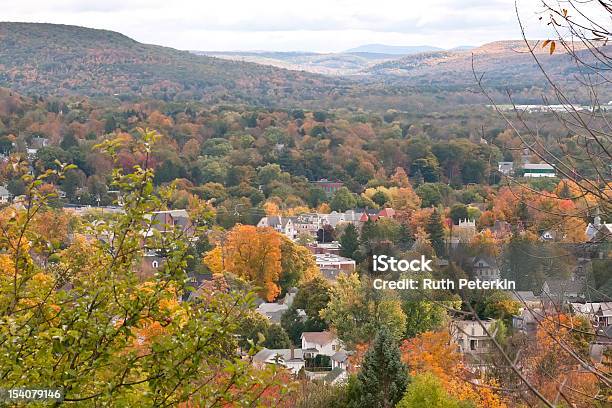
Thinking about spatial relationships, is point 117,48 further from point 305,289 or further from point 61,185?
point 305,289

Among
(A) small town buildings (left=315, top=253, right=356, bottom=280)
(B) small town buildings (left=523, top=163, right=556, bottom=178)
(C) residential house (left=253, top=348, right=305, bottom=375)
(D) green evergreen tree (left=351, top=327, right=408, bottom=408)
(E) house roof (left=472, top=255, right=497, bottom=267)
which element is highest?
(D) green evergreen tree (left=351, top=327, right=408, bottom=408)

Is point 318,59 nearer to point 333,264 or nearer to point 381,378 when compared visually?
point 333,264

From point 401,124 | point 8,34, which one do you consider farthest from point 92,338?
point 8,34

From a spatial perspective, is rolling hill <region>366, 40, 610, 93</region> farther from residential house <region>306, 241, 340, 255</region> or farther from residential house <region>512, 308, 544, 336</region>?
residential house <region>512, 308, 544, 336</region>

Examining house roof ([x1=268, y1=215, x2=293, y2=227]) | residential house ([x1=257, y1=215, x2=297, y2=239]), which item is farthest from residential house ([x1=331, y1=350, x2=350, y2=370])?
house roof ([x1=268, y1=215, x2=293, y2=227])

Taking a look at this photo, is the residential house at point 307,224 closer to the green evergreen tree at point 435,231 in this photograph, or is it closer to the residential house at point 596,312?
the green evergreen tree at point 435,231

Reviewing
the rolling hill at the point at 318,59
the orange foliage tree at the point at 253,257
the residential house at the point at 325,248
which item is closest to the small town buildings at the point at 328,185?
the residential house at the point at 325,248
